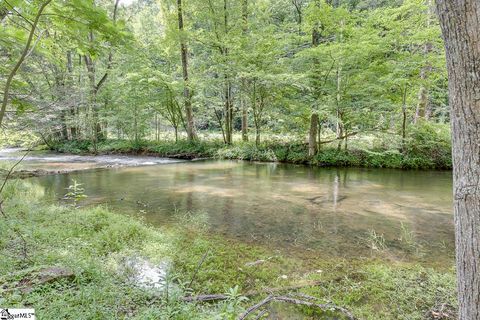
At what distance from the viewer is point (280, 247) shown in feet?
12.8

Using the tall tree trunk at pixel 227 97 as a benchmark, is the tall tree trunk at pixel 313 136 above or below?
below

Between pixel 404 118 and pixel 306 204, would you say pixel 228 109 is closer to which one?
pixel 404 118

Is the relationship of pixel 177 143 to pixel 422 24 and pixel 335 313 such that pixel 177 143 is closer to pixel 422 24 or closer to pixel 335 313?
pixel 422 24

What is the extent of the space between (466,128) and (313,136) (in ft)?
37.0

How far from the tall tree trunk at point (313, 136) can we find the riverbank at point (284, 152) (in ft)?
0.92

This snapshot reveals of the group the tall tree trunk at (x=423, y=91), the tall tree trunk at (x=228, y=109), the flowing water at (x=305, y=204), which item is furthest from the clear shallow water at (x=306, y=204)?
the tall tree trunk at (x=228, y=109)

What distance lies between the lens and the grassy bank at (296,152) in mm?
10859

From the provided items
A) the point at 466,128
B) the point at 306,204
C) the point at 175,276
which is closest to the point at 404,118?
the point at 306,204

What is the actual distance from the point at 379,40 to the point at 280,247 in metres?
9.54

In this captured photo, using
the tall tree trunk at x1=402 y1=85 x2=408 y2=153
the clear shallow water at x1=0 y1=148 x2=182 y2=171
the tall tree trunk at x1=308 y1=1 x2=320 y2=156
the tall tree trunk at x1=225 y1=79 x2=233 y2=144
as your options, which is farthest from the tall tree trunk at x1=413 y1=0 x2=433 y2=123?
the clear shallow water at x1=0 y1=148 x2=182 y2=171

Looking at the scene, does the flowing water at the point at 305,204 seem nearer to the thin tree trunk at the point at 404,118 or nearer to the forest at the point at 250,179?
the forest at the point at 250,179

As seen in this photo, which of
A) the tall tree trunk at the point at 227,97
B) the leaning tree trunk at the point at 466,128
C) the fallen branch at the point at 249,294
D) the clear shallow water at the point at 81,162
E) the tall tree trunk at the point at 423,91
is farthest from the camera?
the tall tree trunk at the point at 227,97

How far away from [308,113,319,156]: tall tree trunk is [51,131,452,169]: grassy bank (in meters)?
0.30

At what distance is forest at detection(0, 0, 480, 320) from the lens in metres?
2.04
